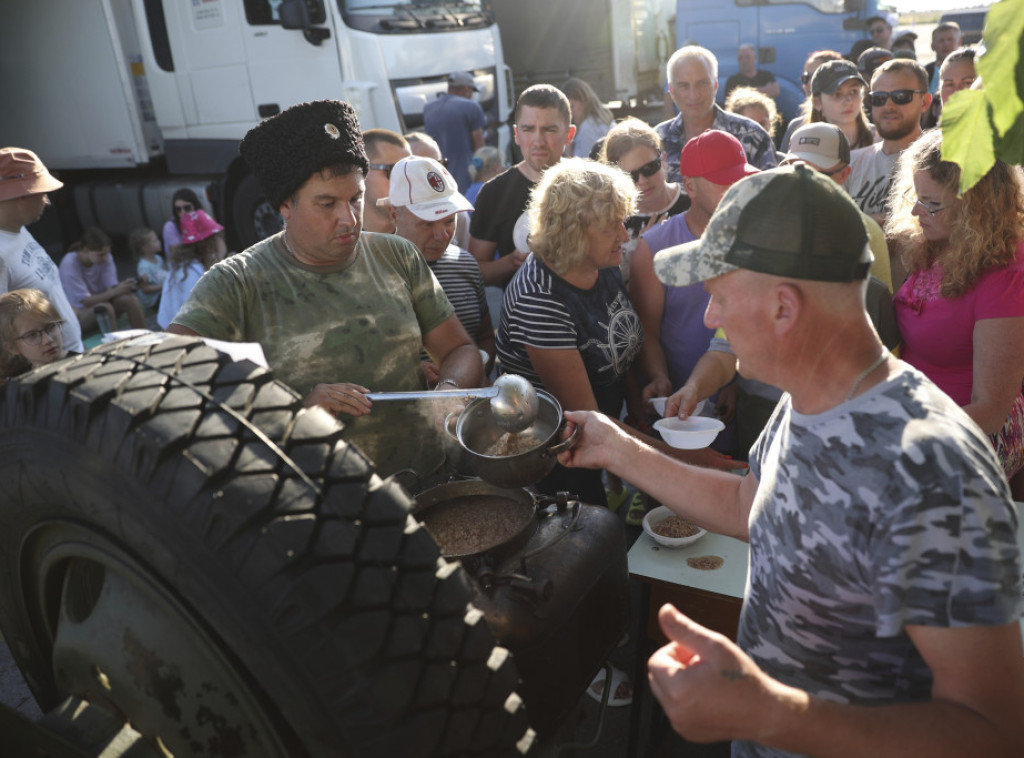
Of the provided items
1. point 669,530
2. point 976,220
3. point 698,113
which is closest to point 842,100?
point 698,113

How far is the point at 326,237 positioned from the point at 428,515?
914 millimetres

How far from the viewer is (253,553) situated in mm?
1105

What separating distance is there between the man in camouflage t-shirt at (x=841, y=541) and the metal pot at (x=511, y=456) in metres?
0.66

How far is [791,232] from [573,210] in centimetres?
189

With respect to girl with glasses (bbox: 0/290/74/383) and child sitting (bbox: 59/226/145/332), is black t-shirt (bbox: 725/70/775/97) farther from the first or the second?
girl with glasses (bbox: 0/290/74/383)

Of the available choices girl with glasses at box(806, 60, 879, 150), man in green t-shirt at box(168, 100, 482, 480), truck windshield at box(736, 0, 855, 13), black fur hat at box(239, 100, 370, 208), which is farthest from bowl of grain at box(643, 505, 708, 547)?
truck windshield at box(736, 0, 855, 13)

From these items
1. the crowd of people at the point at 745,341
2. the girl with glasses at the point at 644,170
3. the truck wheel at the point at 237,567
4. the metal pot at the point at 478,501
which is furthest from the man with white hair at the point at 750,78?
the truck wheel at the point at 237,567

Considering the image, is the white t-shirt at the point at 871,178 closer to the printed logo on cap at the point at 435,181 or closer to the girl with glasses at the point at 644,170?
the girl with glasses at the point at 644,170

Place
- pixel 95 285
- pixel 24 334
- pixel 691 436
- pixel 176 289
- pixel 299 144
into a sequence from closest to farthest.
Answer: pixel 299 144 → pixel 691 436 → pixel 24 334 → pixel 176 289 → pixel 95 285

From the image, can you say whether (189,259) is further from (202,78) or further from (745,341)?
(745,341)

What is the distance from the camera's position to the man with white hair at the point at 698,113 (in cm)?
504

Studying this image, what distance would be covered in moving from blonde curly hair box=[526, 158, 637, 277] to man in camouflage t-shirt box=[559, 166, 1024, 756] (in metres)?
1.54

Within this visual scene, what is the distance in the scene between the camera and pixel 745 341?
1.40m

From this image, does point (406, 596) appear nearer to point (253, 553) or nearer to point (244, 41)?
point (253, 553)
